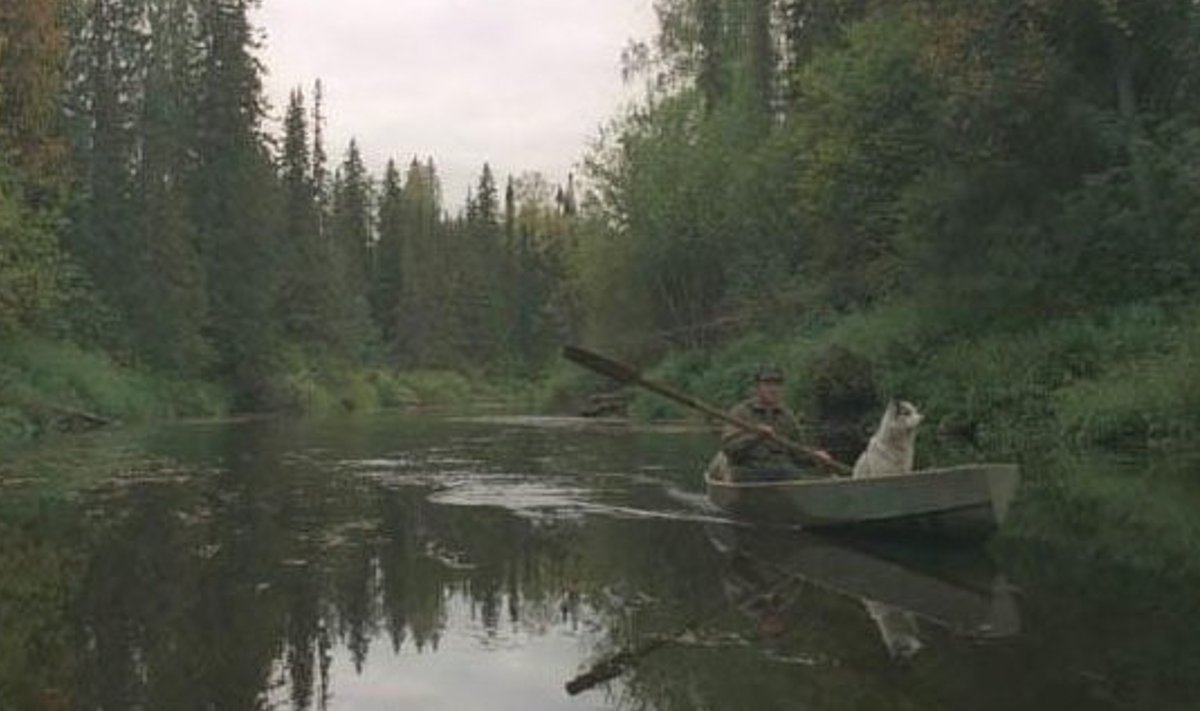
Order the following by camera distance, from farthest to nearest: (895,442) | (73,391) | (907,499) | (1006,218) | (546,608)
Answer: (73,391), (1006,218), (895,442), (907,499), (546,608)

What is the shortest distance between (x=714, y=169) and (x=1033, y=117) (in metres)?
20.5

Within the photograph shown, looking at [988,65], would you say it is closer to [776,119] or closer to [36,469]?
[36,469]

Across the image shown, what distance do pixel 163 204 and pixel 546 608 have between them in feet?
143

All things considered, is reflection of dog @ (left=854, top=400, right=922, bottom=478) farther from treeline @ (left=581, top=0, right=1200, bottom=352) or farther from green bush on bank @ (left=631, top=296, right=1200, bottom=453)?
treeline @ (left=581, top=0, right=1200, bottom=352)

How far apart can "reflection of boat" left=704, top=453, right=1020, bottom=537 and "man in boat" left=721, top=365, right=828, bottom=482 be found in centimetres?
65

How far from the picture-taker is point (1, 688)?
7316 mm

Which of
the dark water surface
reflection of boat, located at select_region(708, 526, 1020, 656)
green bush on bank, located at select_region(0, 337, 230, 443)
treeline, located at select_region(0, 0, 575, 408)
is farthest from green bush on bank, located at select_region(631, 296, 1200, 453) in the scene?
treeline, located at select_region(0, 0, 575, 408)

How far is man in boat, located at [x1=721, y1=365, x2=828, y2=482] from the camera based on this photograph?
48.4 feet

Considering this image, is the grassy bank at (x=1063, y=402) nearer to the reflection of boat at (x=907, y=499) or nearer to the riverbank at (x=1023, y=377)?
the riverbank at (x=1023, y=377)

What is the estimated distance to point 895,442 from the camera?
13.4 meters

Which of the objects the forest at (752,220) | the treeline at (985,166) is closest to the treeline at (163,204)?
the forest at (752,220)

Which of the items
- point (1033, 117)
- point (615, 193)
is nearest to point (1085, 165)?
point (1033, 117)

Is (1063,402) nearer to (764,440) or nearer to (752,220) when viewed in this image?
(764,440)

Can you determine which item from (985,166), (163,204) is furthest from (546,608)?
(163,204)
